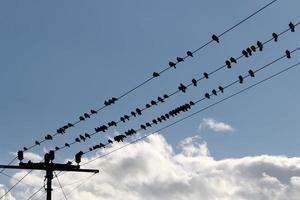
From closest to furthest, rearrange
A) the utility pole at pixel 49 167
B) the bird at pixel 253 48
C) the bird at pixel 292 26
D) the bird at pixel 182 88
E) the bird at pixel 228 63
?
1. the bird at pixel 292 26
2. the bird at pixel 253 48
3. the bird at pixel 228 63
4. the bird at pixel 182 88
5. the utility pole at pixel 49 167

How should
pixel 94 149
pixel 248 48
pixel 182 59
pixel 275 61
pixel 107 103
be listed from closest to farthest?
pixel 275 61 → pixel 248 48 → pixel 182 59 → pixel 107 103 → pixel 94 149

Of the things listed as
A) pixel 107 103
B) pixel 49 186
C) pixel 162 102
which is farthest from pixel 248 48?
pixel 49 186

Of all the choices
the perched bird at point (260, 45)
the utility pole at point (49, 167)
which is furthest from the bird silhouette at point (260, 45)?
the utility pole at point (49, 167)

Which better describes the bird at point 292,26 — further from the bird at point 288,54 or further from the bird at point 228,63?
the bird at point 228,63

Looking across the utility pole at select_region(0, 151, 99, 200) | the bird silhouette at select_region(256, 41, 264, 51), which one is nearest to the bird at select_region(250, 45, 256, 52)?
the bird silhouette at select_region(256, 41, 264, 51)

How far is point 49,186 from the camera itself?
3222 cm

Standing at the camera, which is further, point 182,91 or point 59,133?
point 59,133

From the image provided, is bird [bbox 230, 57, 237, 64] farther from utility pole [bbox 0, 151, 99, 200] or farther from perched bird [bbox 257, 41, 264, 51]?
utility pole [bbox 0, 151, 99, 200]

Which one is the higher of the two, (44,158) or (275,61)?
(44,158)

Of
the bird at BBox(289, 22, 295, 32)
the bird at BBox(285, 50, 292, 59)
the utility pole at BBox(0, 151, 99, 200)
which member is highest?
the utility pole at BBox(0, 151, 99, 200)

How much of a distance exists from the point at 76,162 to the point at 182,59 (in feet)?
32.2

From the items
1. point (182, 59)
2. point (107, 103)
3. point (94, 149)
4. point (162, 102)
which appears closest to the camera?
point (182, 59)

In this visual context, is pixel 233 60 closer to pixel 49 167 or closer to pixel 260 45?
pixel 260 45

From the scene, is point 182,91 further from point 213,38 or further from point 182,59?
point 213,38
